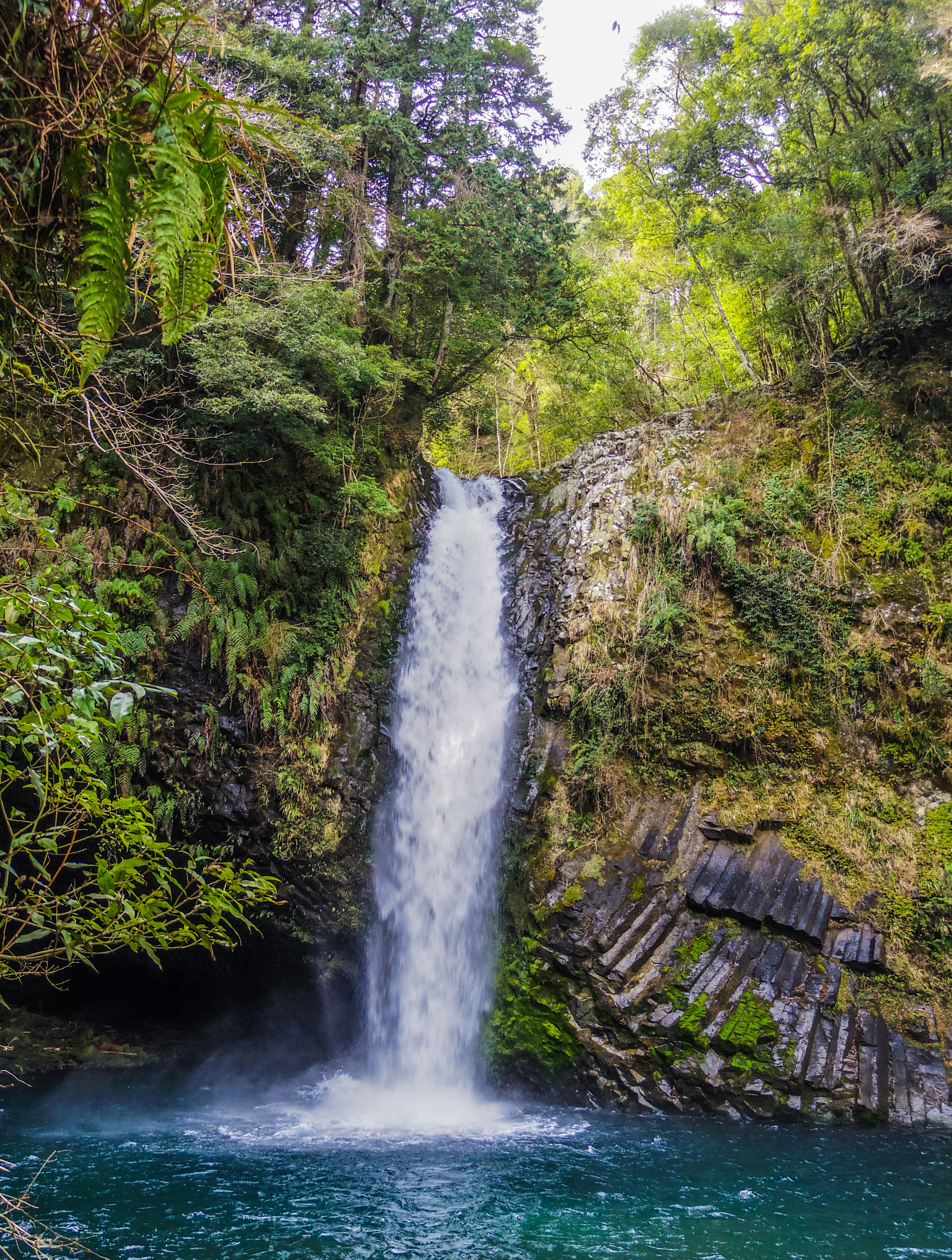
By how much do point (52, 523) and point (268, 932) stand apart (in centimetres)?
672

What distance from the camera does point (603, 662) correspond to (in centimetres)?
820

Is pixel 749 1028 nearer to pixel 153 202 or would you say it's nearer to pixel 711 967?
pixel 711 967

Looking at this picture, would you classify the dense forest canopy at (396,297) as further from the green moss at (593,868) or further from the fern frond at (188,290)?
the green moss at (593,868)

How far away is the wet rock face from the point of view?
6.02 m

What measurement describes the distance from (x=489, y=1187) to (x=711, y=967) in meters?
2.88

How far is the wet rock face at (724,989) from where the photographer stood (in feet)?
19.7

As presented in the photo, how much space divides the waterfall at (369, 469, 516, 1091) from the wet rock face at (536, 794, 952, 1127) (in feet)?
3.95

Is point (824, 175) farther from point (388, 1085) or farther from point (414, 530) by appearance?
point (388, 1085)

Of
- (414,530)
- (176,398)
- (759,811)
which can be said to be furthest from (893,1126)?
(176,398)

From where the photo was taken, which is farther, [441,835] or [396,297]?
[396,297]

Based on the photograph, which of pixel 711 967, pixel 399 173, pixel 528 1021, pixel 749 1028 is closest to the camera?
pixel 749 1028

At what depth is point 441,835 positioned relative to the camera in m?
8.38

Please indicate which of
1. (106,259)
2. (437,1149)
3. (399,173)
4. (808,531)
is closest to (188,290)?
(106,259)

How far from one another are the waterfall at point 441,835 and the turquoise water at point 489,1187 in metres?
1.04
